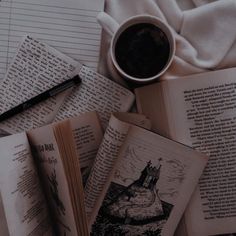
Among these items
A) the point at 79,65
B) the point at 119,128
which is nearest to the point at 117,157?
the point at 119,128

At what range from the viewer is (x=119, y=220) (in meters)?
0.59

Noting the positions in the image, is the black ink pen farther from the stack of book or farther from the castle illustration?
the castle illustration

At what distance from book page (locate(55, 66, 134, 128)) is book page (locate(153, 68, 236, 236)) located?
77 millimetres

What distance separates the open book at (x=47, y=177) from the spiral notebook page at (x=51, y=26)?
98mm

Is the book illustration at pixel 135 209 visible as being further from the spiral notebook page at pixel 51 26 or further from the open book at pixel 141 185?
the spiral notebook page at pixel 51 26

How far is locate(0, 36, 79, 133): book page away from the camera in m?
0.60

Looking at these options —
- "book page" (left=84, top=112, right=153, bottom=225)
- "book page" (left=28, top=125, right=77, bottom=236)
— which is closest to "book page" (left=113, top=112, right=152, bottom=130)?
"book page" (left=84, top=112, right=153, bottom=225)

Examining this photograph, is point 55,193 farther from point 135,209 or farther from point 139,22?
point 139,22

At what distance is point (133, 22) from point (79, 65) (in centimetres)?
10

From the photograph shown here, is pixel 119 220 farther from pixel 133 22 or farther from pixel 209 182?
pixel 133 22

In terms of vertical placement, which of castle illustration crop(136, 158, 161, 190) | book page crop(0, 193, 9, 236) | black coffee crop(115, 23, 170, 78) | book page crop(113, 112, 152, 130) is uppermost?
black coffee crop(115, 23, 170, 78)

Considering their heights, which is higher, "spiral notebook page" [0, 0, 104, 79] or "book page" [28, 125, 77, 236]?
"spiral notebook page" [0, 0, 104, 79]

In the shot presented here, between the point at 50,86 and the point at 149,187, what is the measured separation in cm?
20

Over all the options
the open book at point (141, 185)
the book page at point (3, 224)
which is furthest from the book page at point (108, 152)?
the book page at point (3, 224)
